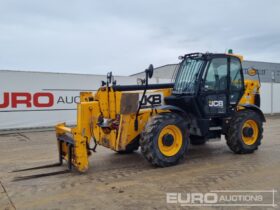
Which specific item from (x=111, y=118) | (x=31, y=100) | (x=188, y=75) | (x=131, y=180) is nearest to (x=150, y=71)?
(x=111, y=118)

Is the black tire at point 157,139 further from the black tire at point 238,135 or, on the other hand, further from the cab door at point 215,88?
the black tire at point 238,135

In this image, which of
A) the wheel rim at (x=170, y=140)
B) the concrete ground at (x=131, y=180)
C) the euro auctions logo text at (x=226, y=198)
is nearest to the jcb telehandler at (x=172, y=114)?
the wheel rim at (x=170, y=140)

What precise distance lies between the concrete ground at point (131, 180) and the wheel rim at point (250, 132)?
1.23 feet

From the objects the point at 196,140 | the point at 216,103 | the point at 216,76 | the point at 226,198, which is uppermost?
the point at 216,76

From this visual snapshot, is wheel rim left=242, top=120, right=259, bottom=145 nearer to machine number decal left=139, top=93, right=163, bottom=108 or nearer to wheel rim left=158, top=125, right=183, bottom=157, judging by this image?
wheel rim left=158, top=125, right=183, bottom=157

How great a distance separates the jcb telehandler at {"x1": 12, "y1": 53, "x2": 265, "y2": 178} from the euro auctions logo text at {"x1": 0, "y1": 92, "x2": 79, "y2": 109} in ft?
25.4

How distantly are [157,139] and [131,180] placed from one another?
1038 millimetres

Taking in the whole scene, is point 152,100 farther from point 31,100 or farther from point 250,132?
point 31,100

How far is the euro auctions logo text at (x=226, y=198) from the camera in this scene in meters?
4.68

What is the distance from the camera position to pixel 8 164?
742 centimetres

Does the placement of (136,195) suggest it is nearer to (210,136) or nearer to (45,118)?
(210,136)

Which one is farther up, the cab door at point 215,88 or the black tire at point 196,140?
the cab door at point 215,88

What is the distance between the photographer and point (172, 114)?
689 centimetres

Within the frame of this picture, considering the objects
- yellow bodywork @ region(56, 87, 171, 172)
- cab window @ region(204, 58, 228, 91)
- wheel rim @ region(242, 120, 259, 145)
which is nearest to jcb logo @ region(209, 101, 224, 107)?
cab window @ region(204, 58, 228, 91)
